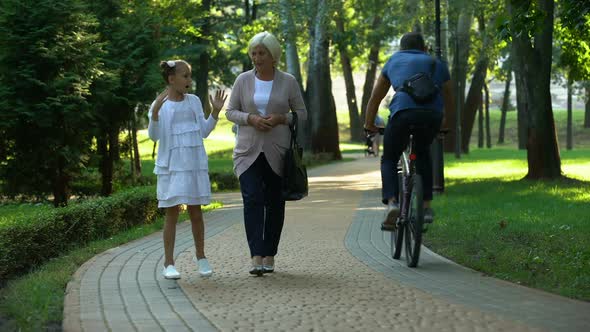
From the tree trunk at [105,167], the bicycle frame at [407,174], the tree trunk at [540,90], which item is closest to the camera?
the bicycle frame at [407,174]

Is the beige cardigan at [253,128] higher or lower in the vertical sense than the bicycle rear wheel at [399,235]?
higher

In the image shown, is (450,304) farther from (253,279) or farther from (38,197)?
(38,197)

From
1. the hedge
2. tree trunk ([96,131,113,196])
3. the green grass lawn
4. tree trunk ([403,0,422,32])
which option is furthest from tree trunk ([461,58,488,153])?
the hedge

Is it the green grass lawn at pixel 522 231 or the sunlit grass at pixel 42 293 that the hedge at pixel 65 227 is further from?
the green grass lawn at pixel 522 231

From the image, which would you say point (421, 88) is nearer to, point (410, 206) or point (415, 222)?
point (410, 206)

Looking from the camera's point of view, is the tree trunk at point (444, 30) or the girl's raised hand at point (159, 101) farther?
the tree trunk at point (444, 30)

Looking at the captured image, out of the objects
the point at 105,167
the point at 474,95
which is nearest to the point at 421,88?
the point at 105,167

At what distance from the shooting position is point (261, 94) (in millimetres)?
8211

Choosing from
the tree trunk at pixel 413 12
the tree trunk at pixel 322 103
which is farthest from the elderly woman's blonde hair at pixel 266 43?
the tree trunk at pixel 322 103

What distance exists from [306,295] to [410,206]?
181 centimetres

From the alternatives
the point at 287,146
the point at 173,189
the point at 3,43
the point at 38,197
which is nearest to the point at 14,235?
the point at 173,189

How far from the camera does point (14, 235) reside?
A: 8703 millimetres

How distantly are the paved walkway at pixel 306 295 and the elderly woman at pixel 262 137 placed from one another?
389 millimetres

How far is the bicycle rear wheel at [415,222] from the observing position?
8305 mm
